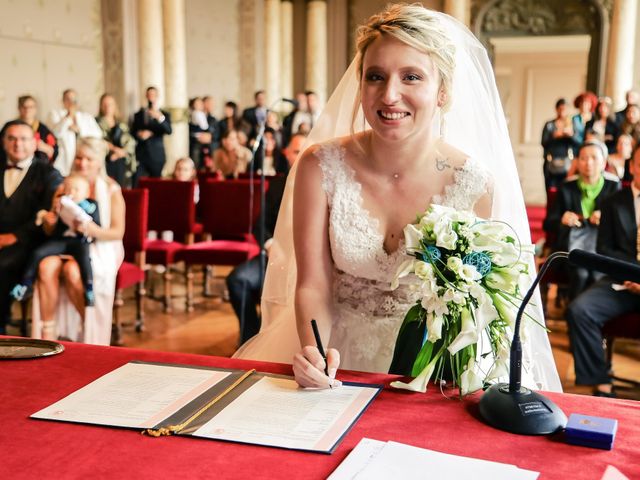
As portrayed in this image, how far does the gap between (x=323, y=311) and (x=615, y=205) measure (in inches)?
99.7

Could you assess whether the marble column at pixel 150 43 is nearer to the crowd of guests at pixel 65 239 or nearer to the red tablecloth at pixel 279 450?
the crowd of guests at pixel 65 239

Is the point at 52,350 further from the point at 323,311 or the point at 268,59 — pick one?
the point at 268,59

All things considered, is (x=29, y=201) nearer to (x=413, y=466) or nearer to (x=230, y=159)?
(x=230, y=159)

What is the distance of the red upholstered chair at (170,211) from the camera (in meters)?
5.84

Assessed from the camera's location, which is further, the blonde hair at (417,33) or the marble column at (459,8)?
the marble column at (459,8)

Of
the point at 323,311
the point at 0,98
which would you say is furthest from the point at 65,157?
the point at 323,311

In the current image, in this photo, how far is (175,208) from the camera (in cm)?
590

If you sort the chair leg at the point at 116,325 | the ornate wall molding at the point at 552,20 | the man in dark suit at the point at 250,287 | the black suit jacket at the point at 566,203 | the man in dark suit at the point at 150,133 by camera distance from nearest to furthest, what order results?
the man in dark suit at the point at 250,287 → the chair leg at the point at 116,325 → the black suit jacket at the point at 566,203 → the man in dark suit at the point at 150,133 → the ornate wall molding at the point at 552,20

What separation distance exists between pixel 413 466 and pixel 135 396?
0.63 meters

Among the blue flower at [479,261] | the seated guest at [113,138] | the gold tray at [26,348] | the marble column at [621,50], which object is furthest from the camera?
the marble column at [621,50]

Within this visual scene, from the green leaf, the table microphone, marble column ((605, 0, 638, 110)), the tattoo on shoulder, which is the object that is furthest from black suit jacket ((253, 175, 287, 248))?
marble column ((605, 0, 638, 110))

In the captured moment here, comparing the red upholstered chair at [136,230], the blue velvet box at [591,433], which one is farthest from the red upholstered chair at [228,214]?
the blue velvet box at [591,433]

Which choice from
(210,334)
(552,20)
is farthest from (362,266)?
(552,20)

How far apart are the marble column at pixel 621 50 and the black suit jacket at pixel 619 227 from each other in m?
8.87
